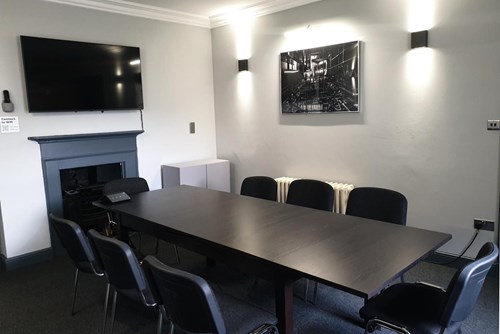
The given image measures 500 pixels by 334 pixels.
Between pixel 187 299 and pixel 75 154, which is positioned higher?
pixel 75 154

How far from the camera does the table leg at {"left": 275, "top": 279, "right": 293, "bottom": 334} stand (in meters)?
1.94

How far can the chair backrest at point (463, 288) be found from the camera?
1604 mm

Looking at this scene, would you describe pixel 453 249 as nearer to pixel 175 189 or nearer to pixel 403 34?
pixel 403 34

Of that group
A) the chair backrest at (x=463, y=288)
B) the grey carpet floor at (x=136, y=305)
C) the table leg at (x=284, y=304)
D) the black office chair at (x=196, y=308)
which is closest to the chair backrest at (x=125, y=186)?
the grey carpet floor at (x=136, y=305)

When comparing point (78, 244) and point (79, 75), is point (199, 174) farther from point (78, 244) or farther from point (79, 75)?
point (78, 244)

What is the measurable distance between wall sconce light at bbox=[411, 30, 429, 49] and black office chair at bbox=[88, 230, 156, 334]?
2.98 metres

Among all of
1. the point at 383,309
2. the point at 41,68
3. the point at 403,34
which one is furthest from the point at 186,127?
the point at 383,309

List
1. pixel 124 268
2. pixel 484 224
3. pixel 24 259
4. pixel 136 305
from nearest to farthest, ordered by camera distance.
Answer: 1. pixel 124 268
2. pixel 136 305
3. pixel 484 224
4. pixel 24 259

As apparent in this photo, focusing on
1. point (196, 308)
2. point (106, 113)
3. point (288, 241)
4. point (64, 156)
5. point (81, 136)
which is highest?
point (106, 113)

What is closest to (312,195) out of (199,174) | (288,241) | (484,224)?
(288,241)

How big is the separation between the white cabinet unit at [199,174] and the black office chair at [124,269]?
2.46 metres

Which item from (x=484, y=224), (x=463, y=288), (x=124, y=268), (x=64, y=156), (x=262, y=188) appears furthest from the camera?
(x=64, y=156)

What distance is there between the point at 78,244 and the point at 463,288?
220 cm

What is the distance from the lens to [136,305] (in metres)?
2.98
